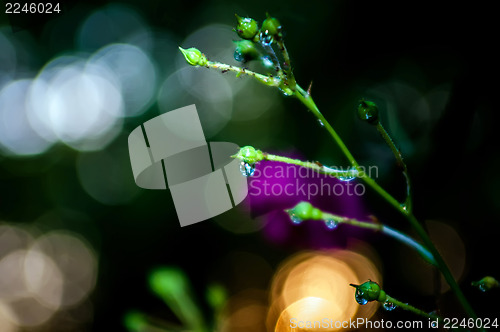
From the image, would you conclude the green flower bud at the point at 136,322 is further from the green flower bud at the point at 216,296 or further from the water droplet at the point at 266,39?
the water droplet at the point at 266,39

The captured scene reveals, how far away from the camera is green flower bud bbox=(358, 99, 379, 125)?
0.51 m

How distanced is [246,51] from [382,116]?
89 centimetres

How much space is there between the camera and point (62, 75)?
3.73 m

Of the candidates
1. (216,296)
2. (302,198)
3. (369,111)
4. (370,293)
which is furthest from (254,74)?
(302,198)

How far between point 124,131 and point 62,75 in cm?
126

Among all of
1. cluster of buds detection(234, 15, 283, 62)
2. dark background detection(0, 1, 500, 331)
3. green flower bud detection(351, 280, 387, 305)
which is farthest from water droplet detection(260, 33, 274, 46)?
dark background detection(0, 1, 500, 331)

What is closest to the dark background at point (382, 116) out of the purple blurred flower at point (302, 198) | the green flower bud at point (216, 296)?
the purple blurred flower at point (302, 198)

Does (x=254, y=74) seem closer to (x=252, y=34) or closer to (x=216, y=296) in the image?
(x=252, y=34)

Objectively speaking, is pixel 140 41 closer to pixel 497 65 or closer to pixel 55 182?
pixel 55 182

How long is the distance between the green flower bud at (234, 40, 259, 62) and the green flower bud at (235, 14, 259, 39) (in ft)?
0.06

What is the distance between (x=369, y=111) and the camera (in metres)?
0.52

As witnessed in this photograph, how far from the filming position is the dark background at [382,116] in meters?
1.03

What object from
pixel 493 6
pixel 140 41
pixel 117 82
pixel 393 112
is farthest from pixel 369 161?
pixel 117 82

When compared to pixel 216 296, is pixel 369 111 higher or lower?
higher
